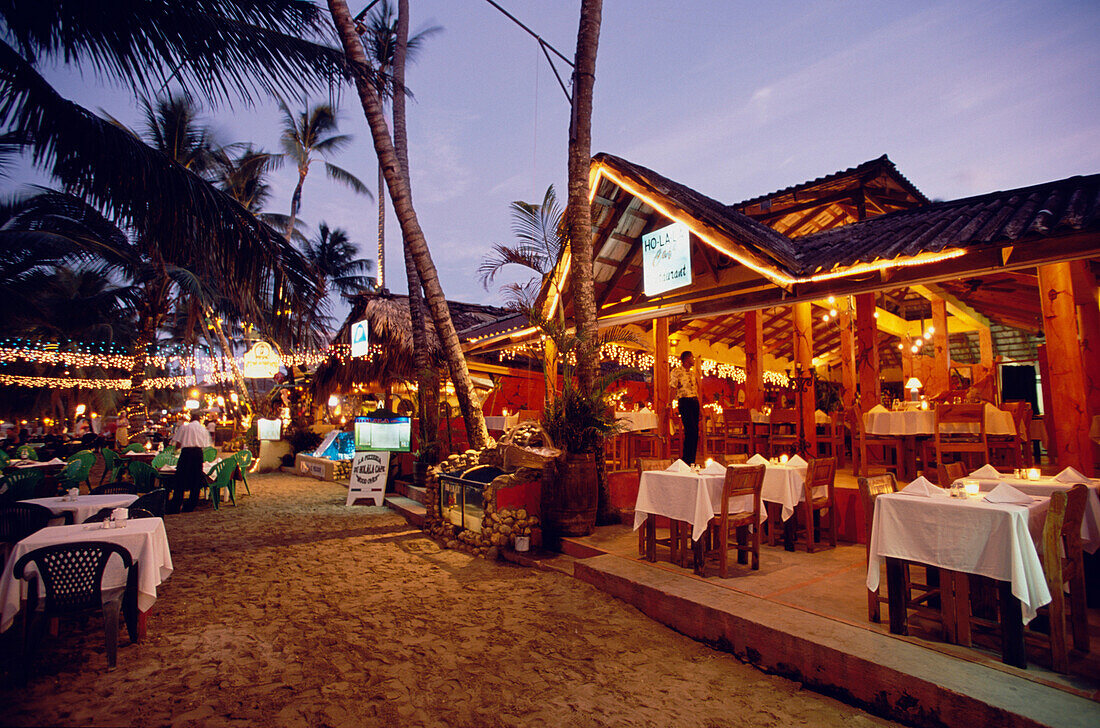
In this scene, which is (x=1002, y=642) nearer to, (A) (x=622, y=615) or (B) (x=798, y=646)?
(B) (x=798, y=646)

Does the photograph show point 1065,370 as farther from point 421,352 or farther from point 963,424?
point 421,352

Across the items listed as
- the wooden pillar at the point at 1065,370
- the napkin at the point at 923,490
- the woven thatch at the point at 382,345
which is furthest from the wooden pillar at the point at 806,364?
the woven thatch at the point at 382,345

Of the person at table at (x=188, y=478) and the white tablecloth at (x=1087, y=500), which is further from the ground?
the white tablecloth at (x=1087, y=500)

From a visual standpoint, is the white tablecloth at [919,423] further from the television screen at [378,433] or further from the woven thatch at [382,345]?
the woven thatch at [382,345]

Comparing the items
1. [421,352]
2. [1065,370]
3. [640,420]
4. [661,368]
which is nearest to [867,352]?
[661,368]

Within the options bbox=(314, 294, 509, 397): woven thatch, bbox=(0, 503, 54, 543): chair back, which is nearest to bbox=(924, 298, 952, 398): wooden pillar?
bbox=(314, 294, 509, 397): woven thatch

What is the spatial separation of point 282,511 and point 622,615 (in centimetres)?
809

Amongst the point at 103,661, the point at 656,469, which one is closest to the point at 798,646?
the point at 656,469

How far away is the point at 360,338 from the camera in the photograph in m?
16.3

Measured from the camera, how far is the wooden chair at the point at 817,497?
5.61m

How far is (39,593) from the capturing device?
3.80 m

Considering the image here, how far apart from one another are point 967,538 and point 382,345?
14905mm

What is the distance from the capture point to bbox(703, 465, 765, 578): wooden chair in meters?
4.87

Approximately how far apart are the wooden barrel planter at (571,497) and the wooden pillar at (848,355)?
5.79 metres
